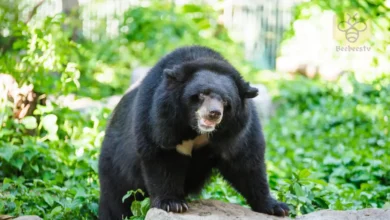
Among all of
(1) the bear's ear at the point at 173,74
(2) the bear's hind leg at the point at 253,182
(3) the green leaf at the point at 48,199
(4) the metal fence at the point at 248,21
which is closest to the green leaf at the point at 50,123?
(3) the green leaf at the point at 48,199

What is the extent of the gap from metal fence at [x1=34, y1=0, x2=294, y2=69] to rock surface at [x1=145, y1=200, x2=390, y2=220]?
11.8 meters

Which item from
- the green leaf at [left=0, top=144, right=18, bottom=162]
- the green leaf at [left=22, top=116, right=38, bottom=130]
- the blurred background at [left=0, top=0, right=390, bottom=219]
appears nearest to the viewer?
the green leaf at [left=0, top=144, right=18, bottom=162]

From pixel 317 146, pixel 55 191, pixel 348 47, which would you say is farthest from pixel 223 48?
pixel 55 191

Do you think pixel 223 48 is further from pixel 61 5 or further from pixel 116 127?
pixel 116 127

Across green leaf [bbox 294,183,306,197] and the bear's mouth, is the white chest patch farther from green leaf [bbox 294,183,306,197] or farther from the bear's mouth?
green leaf [bbox 294,183,306,197]

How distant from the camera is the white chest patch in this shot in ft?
14.3

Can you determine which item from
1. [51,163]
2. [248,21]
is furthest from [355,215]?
[248,21]

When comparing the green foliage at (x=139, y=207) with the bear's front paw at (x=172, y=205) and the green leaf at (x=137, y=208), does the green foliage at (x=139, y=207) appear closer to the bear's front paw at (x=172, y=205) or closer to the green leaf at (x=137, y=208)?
the green leaf at (x=137, y=208)

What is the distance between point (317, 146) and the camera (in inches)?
346

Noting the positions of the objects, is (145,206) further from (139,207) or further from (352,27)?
(352,27)

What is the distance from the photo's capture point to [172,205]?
4.30m

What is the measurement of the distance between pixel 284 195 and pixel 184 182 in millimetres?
888

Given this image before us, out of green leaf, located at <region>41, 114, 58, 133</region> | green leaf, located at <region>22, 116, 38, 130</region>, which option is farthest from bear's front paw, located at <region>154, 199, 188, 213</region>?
green leaf, located at <region>41, 114, 58, 133</region>

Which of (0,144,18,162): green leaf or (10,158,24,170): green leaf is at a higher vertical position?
(0,144,18,162): green leaf
